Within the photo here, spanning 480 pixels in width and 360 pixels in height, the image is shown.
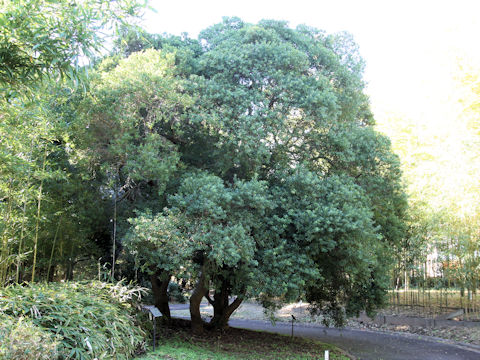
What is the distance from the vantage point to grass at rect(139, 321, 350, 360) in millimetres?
7158

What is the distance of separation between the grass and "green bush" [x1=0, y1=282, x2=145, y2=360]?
678mm

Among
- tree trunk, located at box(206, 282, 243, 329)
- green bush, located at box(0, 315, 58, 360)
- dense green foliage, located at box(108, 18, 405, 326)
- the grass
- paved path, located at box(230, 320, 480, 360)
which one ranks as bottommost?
paved path, located at box(230, 320, 480, 360)

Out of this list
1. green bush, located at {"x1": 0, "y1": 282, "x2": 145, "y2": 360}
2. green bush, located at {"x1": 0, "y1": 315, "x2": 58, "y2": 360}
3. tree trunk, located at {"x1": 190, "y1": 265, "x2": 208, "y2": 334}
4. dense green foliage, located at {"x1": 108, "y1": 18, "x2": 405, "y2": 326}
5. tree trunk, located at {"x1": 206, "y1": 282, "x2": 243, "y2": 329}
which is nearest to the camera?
green bush, located at {"x1": 0, "y1": 315, "x2": 58, "y2": 360}

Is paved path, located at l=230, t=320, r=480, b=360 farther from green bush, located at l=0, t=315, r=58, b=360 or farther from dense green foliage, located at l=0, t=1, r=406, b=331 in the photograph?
green bush, located at l=0, t=315, r=58, b=360

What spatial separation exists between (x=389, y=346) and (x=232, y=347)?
4.65 metres

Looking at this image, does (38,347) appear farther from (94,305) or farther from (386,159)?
(386,159)

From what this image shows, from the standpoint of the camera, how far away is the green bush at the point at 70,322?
467cm

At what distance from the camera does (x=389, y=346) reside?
1070 centimetres

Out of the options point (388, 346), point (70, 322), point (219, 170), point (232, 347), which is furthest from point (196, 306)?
point (388, 346)

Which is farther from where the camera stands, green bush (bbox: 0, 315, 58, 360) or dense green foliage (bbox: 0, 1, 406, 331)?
dense green foliage (bbox: 0, 1, 406, 331)

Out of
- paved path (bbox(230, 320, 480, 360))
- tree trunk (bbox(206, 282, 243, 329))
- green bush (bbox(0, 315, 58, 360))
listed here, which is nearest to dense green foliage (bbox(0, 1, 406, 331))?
tree trunk (bbox(206, 282, 243, 329))

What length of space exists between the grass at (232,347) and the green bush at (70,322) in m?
0.68

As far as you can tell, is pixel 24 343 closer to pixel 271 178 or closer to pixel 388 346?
pixel 271 178

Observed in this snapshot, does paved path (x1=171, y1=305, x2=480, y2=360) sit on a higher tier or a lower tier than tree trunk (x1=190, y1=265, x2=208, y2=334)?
lower
